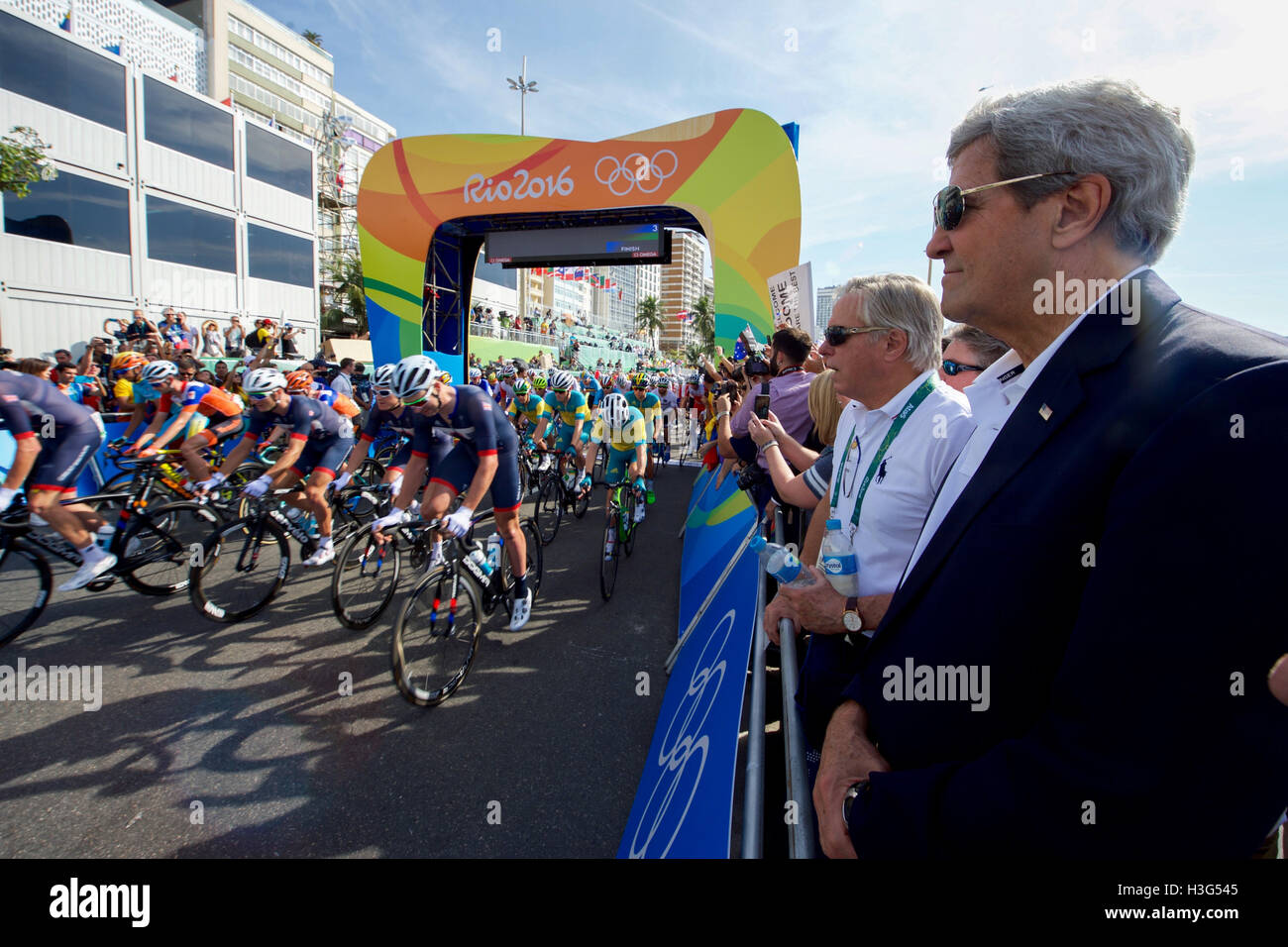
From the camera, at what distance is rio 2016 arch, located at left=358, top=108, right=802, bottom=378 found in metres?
11.9

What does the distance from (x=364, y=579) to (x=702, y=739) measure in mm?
3960

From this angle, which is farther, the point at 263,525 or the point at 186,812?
the point at 263,525

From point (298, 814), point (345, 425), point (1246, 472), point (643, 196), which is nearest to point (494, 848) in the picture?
point (298, 814)

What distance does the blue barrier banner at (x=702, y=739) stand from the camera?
1.85m

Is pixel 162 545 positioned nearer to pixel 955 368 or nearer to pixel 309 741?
pixel 309 741

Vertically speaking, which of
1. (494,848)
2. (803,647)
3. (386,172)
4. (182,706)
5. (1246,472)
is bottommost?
(494,848)

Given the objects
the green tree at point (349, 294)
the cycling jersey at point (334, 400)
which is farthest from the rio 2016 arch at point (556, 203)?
the green tree at point (349, 294)

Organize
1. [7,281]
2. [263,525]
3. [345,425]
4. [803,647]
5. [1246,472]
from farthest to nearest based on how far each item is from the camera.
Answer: [7,281] < [345,425] < [263,525] < [803,647] < [1246,472]

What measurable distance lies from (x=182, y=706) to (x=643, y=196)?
12329 millimetres

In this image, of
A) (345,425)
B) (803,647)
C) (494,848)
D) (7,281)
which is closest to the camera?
(803,647)

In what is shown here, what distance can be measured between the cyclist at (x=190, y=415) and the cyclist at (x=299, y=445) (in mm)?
707

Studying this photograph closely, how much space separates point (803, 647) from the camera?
2.32 metres

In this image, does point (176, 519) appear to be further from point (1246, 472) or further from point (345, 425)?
point (1246, 472)

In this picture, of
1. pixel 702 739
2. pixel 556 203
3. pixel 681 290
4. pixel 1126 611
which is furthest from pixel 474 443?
pixel 681 290
